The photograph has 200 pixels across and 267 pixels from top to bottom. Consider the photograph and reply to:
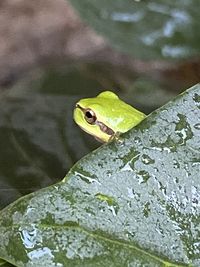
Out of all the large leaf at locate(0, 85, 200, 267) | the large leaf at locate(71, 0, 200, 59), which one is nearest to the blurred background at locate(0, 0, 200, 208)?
the large leaf at locate(71, 0, 200, 59)

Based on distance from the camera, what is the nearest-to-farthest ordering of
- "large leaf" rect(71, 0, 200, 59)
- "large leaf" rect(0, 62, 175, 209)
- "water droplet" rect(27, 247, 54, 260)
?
"water droplet" rect(27, 247, 54, 260)
"large leaf" rect(0, 62, 175, 209)
"large leaf" rect(71, 0, 200, 59)

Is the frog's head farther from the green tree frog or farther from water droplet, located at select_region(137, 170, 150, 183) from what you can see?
water droplet, located at select_region(137, 170, 150, 183)

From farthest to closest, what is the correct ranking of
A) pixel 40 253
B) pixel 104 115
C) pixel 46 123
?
pixel 104 115 → pixel 46 123 → pixel 40 253

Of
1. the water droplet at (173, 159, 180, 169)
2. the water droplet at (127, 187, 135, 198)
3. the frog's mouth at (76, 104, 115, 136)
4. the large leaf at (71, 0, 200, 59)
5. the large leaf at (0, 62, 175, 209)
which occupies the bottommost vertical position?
the frog's mouth at (76, 104, 115, 136)

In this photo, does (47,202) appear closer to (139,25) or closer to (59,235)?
(59,235)

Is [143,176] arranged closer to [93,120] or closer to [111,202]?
[111,202]

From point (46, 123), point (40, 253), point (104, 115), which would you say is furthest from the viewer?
point (104, 115)

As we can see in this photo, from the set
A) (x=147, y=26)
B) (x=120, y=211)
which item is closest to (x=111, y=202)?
(x=120, y=211)
